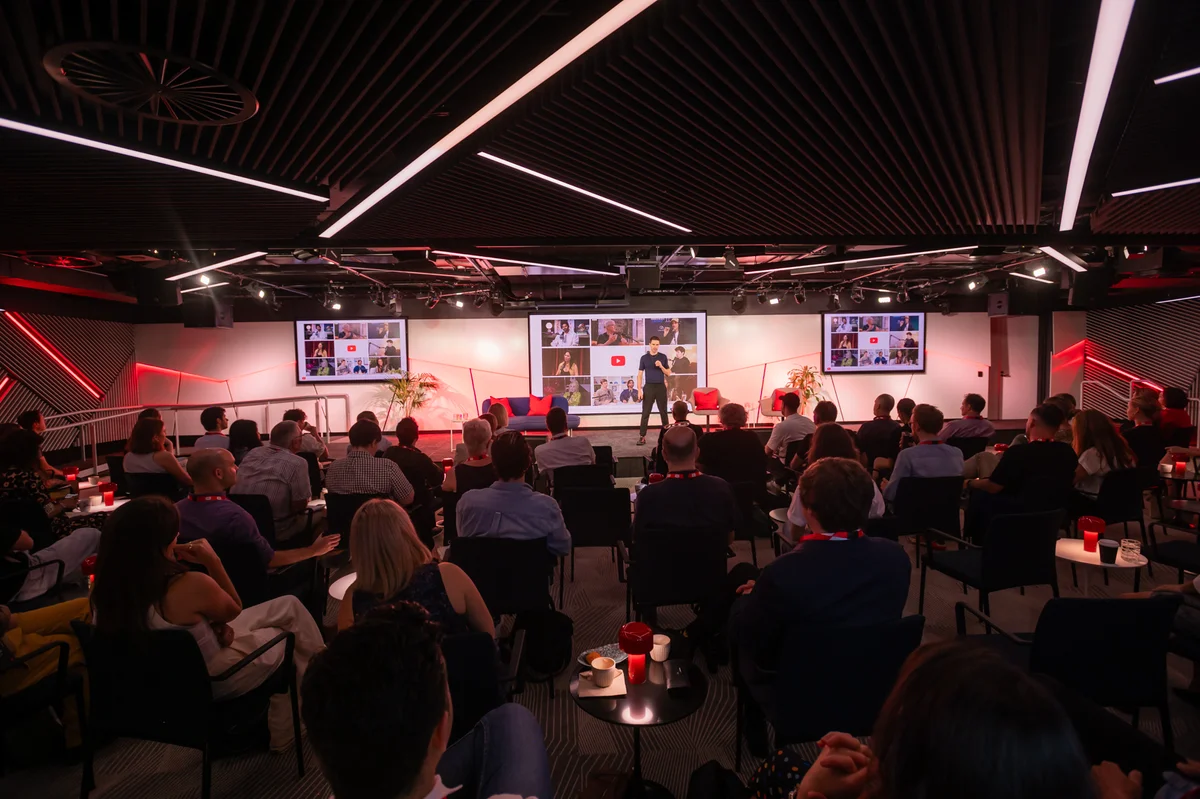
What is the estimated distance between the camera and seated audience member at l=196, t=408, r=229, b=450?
Result: 558 centimetres

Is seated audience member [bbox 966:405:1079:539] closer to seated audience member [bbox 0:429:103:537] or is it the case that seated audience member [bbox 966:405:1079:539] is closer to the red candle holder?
the red candle holder

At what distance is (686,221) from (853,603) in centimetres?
309

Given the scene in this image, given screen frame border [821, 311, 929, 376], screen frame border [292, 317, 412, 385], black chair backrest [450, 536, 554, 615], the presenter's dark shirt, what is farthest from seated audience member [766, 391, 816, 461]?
screen frame border [292, 317, 412, 385]

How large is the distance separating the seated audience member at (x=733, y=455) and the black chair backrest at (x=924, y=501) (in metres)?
1.22

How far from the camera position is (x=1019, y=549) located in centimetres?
338

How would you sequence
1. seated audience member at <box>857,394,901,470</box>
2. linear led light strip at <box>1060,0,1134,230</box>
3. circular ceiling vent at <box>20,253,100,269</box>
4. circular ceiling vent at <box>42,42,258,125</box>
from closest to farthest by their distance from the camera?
linear led light strip at <box>1060,0,1134,230</box>
circular ceiling vent at <box>42,42,258,125</box>
seated audience member at <box>857,394,901,470</box>
circular ceiling vent at <box>20,253,100,269</box>

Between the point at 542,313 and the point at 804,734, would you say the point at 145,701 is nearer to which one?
the point at 804,734

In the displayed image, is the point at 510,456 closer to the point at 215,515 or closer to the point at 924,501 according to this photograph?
the point at 215,515

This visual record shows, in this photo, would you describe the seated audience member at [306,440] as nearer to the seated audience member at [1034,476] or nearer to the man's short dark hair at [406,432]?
the man's short dark hair at [406,432]

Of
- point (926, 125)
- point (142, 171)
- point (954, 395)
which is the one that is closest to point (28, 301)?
point (142, 171)

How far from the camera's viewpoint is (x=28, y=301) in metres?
9.98

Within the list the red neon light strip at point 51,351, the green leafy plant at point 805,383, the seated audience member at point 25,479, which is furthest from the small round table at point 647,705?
the red neon light strip at point 51,351

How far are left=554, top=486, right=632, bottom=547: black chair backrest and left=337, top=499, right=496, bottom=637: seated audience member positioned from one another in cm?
201

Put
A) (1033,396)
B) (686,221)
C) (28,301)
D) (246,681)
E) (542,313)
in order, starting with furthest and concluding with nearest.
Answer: (1033,396), (542,313), (28,301), (686,221), (246,681)
